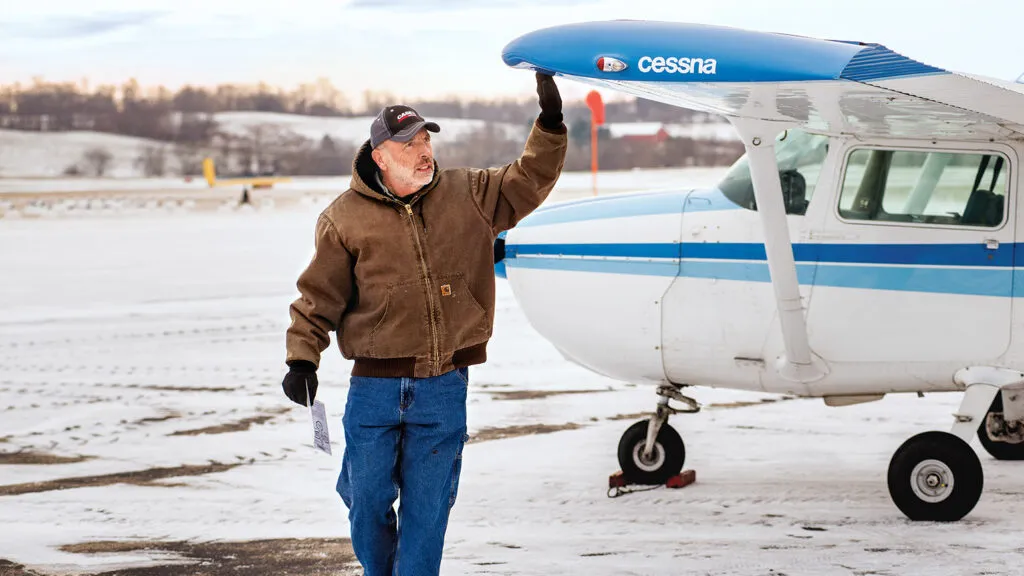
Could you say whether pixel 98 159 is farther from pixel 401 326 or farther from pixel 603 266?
pixel 401 326

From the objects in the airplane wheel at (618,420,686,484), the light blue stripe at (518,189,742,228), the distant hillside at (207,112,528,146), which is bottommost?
the airplane wheel at (618,420,686,484)

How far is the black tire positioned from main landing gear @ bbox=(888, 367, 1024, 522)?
45.8 inches

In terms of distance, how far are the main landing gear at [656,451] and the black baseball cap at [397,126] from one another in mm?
2635

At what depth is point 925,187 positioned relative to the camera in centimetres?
532

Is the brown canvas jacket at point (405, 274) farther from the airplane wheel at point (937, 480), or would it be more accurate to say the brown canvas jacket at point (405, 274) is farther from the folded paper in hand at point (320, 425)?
the airplane wheel at point (937, 480)

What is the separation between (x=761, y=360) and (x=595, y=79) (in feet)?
6.45

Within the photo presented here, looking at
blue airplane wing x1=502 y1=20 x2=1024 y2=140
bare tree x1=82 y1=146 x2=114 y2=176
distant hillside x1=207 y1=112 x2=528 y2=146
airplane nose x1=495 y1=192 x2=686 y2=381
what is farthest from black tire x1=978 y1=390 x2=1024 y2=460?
bare tree x1=82 y1=146 x2=114 y2=176

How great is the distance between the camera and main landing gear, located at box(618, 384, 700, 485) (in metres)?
5.94

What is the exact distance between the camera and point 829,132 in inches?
210

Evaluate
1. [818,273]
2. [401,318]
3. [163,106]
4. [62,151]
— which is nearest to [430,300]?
[401,318]

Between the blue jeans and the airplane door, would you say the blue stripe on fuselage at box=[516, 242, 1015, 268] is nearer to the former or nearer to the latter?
the airplane door

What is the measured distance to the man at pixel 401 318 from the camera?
3650 millimetres

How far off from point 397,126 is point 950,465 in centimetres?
305

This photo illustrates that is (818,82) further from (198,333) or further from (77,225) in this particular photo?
(77,225)
